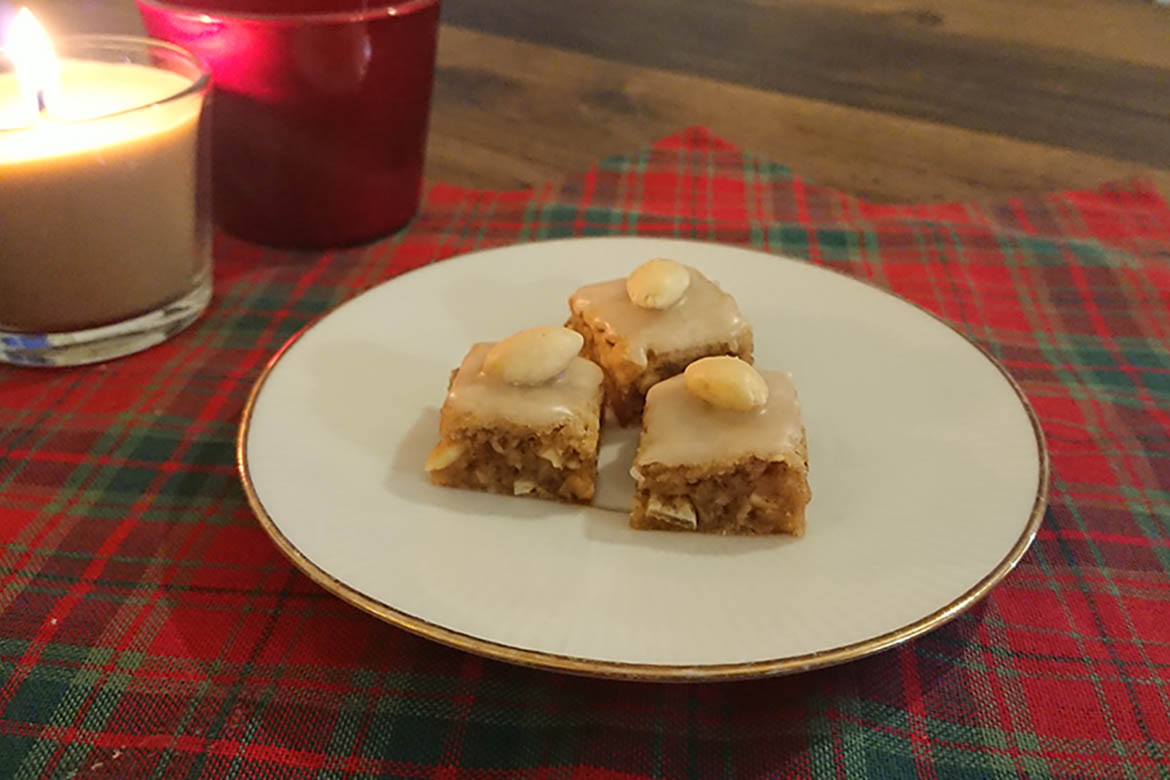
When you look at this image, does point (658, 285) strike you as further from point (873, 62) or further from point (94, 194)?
point (873, 62)

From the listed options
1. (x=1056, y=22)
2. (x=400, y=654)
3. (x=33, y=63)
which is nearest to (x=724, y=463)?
(x=400, y=654)

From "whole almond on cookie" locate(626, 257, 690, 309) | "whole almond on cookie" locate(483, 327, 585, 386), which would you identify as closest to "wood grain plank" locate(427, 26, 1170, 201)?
"whole almond on cookie" locate(626, 257, 690, 309)

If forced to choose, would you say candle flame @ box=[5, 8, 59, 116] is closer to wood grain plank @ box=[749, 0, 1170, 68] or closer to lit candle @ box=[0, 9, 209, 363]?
lit candle @ box=[0, 9, 209, 363]

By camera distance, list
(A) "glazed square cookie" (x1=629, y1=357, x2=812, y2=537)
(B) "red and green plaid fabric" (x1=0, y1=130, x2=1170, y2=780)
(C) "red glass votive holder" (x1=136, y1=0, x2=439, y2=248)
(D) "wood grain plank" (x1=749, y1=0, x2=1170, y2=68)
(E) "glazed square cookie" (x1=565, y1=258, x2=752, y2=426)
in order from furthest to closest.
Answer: (D) "wood grain plank" (x1=749, y1=0, x2=1170, y2=68)
(C) "red glass votive holder" (x1=136, y1=0, x2=439, y2=248)
(E) "glazed square cookie" (x1=565, y1=258, x2=752, y2=426)
(A) "glazed square cookie" (x1=629, y1=357, x2=812, y2=537)
(B) "red and green plaid fabric" (x1=0, y1=130, x2=1170, y2=780)

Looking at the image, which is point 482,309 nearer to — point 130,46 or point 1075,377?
point 130,46

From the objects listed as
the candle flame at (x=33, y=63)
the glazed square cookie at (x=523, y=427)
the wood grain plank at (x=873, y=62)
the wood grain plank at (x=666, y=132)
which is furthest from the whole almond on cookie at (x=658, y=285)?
the wood grain plank at (x=873, y=62)
